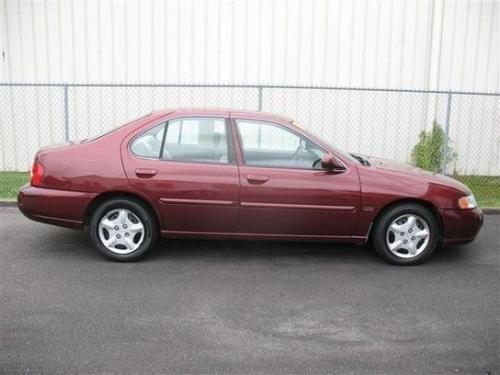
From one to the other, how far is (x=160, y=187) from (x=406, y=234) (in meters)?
2.53

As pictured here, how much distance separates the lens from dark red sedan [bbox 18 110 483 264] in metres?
5.67

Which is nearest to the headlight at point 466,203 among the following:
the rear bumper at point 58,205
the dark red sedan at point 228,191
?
the dark red sedan at point 228,191

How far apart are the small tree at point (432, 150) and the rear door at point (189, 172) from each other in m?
5.94

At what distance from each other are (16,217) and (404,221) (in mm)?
4996

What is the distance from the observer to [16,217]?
7.65 meters

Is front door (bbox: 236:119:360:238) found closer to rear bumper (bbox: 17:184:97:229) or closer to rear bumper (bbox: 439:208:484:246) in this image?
rear bumper (bbox: 439:208:484:246)

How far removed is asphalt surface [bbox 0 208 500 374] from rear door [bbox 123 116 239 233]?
19.3 inches

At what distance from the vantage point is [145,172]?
5660mm

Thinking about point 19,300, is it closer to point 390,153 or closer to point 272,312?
point 272,312

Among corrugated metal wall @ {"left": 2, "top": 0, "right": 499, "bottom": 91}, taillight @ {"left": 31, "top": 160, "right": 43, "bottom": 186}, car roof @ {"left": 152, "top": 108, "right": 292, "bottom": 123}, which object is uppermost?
corrugated metal wall @ {"left": 2, "top": 0, "right": 499, "bottom": 91}

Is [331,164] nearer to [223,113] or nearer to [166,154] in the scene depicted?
[223,113]

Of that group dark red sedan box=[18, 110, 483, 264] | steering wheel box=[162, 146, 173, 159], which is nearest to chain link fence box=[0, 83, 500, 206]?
dark red sedan box=[18, 110, 483, 264]

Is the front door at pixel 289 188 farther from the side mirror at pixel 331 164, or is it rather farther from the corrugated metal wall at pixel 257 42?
the corrugated metal wall at pixel 257 42

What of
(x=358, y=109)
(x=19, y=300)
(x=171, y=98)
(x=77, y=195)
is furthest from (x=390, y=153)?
(x=19, y=300)
